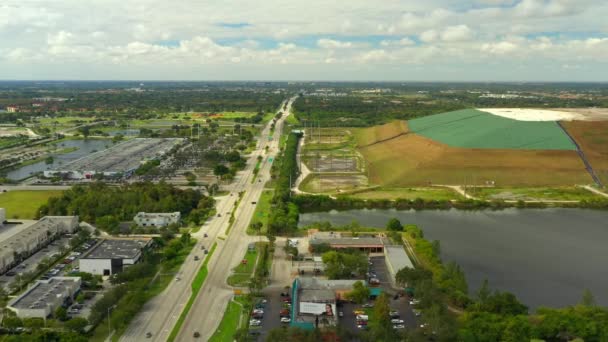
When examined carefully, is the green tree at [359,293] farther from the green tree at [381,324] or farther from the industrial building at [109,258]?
the industrial building at [109,258]

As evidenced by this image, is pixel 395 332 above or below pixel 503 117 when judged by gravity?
below

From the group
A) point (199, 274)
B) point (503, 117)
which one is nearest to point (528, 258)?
point (199, 274)

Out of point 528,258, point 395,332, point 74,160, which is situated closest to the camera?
point 395,332

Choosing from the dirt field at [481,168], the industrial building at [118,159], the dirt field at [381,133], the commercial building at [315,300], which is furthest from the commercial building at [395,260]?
the dirt field at [381,133]

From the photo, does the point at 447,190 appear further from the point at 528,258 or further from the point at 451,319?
the point at 451,319

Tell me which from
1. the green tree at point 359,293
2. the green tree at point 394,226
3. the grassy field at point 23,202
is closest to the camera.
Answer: the green tree at point 359,293

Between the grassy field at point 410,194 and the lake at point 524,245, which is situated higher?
the grassy field at point 410,194

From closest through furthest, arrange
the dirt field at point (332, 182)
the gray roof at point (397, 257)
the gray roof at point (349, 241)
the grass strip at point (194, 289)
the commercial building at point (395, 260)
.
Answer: the grass strip at point (194, 289), the commercial building at point (395, 260), the gray roof at point (397, 257), the gray roof at point (349, 241), the dirt field at point (332, 182)
